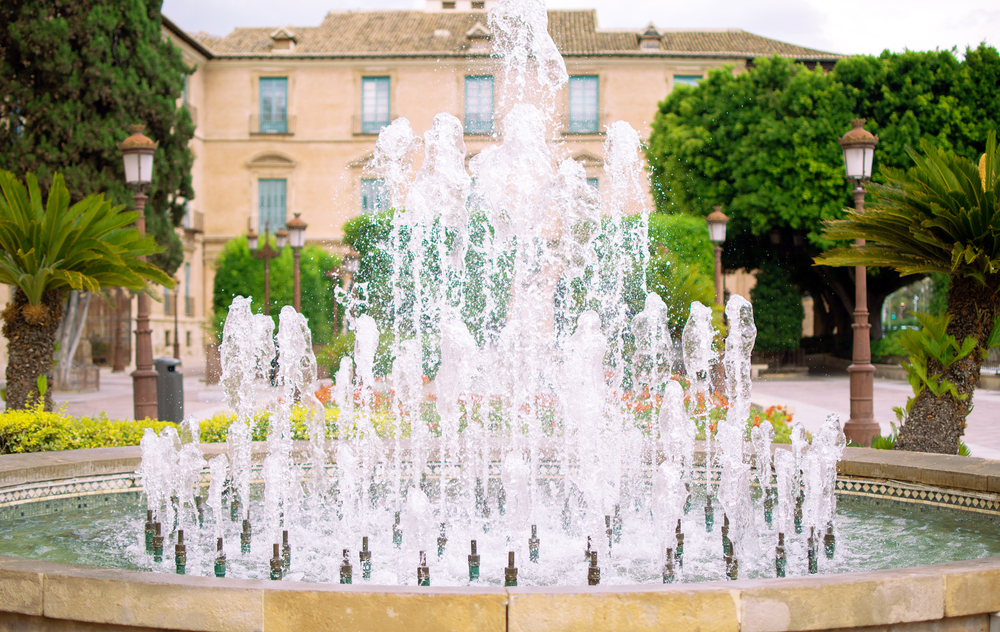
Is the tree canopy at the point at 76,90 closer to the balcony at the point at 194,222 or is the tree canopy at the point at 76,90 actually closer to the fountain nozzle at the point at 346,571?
the fountain nozzle at the point at 346,571

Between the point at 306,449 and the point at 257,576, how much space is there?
7.61 feet

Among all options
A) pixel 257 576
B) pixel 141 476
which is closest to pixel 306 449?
pixel 141 476

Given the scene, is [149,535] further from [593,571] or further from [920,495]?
[920,495]

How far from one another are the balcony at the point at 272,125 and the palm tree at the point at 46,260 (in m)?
27.1

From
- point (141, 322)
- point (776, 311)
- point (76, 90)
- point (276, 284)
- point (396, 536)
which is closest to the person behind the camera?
point (396, 536)

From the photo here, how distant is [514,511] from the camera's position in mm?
4395

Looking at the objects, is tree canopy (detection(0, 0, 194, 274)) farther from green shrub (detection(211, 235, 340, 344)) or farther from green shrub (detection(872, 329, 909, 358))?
green shrub (detection(872, 329, 909, 358))

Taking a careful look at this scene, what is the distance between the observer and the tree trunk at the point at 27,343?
27.0 feet

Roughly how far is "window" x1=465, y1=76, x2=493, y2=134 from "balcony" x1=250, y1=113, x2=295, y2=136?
23.7 ft

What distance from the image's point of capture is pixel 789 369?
2303cm

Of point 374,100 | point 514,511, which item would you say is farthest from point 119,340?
point 514,511

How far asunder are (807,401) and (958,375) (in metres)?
9.19

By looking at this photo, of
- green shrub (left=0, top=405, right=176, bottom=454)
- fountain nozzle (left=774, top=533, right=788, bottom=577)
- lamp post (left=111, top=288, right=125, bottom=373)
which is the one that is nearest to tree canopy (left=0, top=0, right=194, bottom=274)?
lamp post (left=111, top=288, right=125, bottom=373)

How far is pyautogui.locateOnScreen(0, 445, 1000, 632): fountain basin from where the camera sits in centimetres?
271
